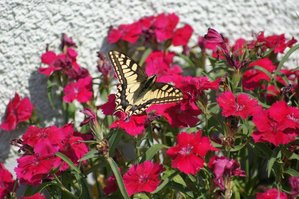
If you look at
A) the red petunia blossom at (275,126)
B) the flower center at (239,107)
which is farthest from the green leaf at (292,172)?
the flower center at (239,107)

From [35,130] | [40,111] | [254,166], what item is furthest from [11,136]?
[254,166]

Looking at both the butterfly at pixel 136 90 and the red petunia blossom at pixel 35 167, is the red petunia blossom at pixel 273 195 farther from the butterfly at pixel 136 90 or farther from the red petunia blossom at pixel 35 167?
the red petunia blossom at pixel 35 167

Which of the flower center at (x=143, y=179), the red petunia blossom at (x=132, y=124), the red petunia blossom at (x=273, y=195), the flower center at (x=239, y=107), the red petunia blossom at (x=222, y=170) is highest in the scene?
the flower center at (x=239, y=107)

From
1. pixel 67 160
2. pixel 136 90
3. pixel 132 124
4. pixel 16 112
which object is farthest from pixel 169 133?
pixel 16 112

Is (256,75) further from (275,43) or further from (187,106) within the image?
(187,106)

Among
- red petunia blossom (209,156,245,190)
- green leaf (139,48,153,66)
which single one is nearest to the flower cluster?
red petunia blossom (209,156,245,190)

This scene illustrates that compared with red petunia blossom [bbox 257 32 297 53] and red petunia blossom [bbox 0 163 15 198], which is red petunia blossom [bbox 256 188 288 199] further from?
red petunia blossom [bbox 0 163 15 198]

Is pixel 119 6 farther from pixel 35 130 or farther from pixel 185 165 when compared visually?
pixel 185 165
